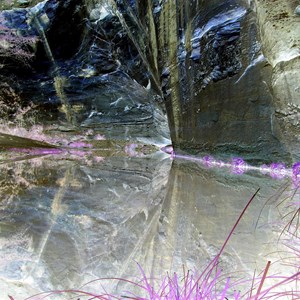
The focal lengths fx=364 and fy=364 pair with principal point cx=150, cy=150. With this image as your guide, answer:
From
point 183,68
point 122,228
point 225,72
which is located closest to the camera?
point 122,228

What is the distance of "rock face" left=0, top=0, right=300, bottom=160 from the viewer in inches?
159

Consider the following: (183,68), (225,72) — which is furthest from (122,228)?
(183,68)

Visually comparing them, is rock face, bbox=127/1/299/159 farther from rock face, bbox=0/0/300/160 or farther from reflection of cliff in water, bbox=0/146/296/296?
reflection of cliff in water, bbox=0/146/296/296

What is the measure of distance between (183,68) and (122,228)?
151 inches

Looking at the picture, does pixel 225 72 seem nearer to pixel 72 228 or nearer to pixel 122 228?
pixel 122 228

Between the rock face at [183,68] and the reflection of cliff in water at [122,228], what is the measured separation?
37.1 inches

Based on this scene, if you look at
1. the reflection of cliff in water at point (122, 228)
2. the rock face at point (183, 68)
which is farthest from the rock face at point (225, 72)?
the reflection of cliff in water at point (122, 228)

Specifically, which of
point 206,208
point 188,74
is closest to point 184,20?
point 188,74

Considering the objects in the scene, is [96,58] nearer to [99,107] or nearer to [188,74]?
[99,107]

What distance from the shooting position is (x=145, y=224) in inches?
93.7

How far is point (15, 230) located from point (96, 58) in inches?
211

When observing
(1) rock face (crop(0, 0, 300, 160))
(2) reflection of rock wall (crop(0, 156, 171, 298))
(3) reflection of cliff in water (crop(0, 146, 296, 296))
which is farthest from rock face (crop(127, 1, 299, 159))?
(2) reflection of rock wall (crop(0, 156, 171, 298))

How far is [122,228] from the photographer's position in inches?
91.6

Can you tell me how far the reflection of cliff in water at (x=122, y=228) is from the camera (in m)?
1.61
